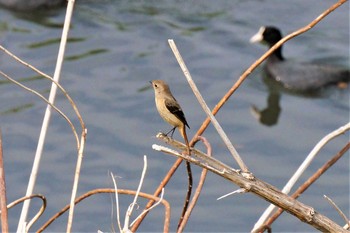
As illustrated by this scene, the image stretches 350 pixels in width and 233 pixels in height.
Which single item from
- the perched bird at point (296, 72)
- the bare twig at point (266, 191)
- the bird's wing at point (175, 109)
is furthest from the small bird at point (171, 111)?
the perched bird at point (296, 72)

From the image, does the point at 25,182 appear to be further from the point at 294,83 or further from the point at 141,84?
the point at 294,83

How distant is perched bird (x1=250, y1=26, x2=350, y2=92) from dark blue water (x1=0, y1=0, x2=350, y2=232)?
11 centimetres

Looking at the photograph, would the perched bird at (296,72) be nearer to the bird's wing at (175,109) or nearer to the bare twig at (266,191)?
the bird's wing at (175,109)

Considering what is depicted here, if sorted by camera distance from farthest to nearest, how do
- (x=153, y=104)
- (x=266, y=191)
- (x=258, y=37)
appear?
(x=258, y=37), (x=153, y=104), (x=266, y=191)

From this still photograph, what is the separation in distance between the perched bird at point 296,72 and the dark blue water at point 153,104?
0.11m

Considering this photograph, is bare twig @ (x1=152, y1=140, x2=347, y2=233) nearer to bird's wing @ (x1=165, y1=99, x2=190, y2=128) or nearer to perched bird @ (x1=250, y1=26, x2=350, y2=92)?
bird's wing @ (x1=165, y1=99, x2=190, y2=128)

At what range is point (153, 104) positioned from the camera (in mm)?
7773

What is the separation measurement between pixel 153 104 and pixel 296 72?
1532 mm

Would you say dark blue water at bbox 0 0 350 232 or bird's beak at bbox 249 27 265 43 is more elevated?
bird's beak at bbox 249 27 265 43

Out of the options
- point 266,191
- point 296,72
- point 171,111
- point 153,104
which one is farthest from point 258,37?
point 266,191

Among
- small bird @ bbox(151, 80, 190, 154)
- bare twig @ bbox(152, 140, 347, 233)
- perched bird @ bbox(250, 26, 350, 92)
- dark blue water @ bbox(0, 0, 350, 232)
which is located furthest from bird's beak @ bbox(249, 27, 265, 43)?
bare twig @ bbox(152, 140, 347, 233)

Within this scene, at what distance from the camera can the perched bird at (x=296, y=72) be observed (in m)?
8.45

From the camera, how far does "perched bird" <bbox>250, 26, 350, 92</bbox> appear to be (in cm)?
845

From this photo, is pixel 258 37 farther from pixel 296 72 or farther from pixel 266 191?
pixel 266 191
